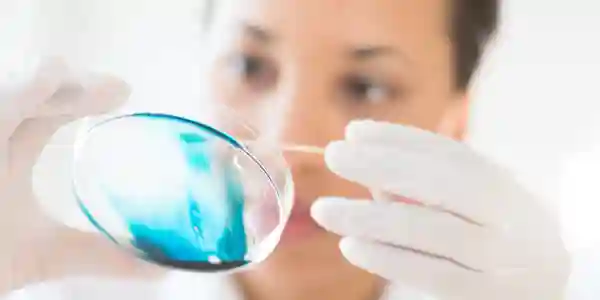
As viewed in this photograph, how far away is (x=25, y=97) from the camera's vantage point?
1.71ft

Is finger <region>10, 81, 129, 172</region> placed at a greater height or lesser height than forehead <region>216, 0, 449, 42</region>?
lesser

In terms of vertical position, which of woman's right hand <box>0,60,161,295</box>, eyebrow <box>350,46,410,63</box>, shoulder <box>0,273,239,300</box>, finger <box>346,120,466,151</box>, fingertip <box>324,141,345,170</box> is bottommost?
shoulder <box>0,273,239,300</box>

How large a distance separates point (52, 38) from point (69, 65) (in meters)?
0.04

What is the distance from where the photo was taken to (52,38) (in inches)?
24.7

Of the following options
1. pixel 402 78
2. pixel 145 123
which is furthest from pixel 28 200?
pixel 402 78

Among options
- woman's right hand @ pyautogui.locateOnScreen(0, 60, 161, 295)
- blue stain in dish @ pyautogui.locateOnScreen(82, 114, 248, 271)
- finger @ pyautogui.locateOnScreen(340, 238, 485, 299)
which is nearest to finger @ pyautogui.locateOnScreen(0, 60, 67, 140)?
woman's right hand @ pyautogui.locateOnScreen(0, 60, 161, 295)

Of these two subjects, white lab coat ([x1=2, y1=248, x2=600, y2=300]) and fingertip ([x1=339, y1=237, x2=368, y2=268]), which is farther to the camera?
white lab coat ([x1=2, y1=248, x2=600, y2=300])

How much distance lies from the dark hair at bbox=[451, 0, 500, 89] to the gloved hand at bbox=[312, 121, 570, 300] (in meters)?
0.10

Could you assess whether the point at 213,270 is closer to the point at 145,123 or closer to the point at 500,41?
the point at 145,123

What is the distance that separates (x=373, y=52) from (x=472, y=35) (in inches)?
2.8

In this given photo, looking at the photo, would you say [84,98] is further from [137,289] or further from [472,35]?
[472,35]

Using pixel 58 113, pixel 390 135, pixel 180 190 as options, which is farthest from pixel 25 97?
pixel 390 135

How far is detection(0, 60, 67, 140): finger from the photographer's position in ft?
1.70

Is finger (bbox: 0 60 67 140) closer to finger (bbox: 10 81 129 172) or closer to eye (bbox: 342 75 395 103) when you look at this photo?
finger (bbox: 10 81 129 172)
